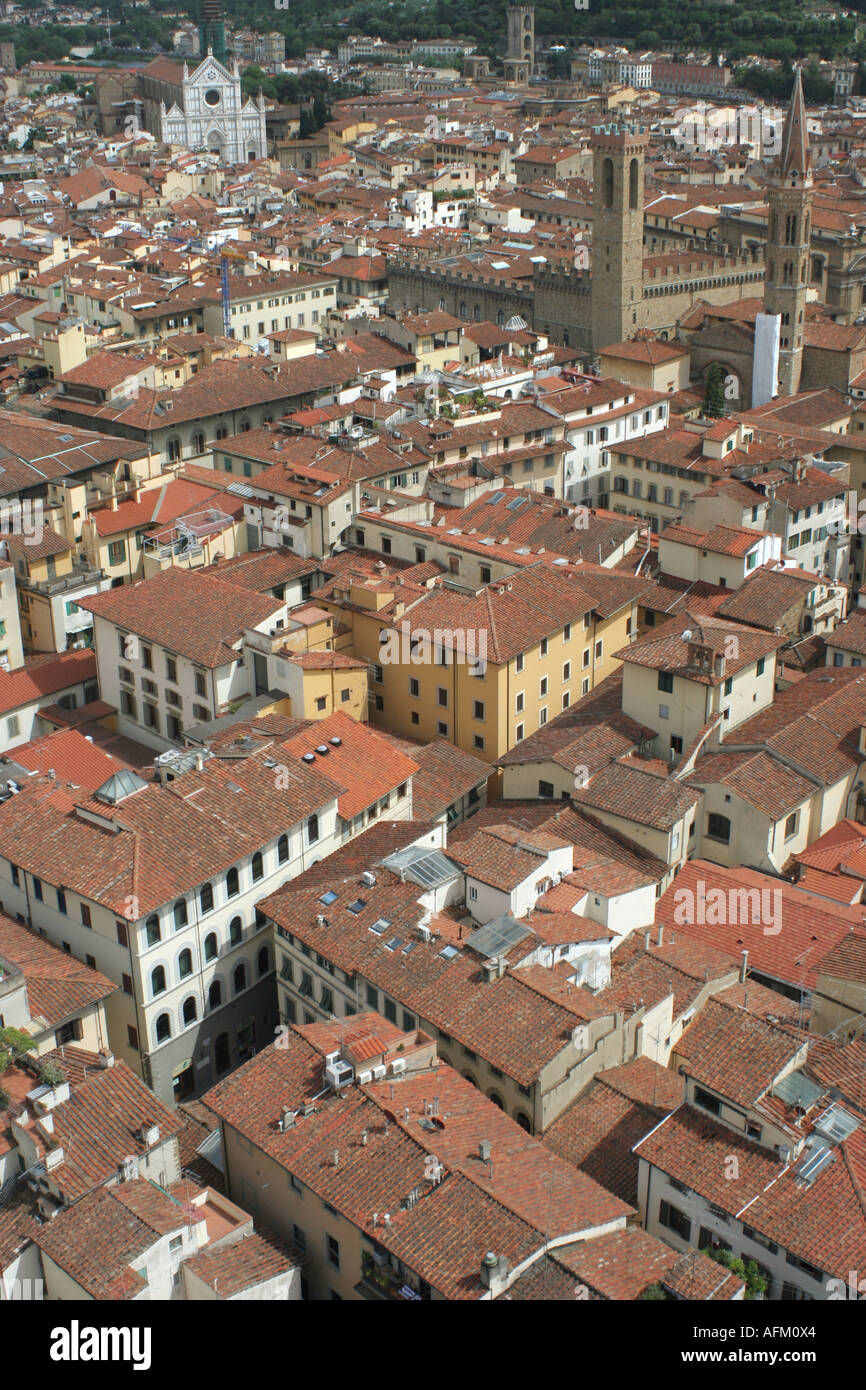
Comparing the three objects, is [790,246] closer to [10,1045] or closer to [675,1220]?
[675,1220]

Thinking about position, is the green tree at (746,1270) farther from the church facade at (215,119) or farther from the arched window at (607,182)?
the church facade at (215,119)

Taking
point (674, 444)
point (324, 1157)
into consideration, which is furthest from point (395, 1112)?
point (674, 444)

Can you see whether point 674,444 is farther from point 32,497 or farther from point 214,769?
point 214,769

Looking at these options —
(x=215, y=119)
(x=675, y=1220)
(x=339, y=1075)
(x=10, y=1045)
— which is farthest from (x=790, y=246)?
(x=215, y=119)

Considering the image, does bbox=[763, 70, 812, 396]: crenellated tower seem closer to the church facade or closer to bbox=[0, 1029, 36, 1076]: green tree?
bbox=[0, 1029, 36, 1076]: green tree
